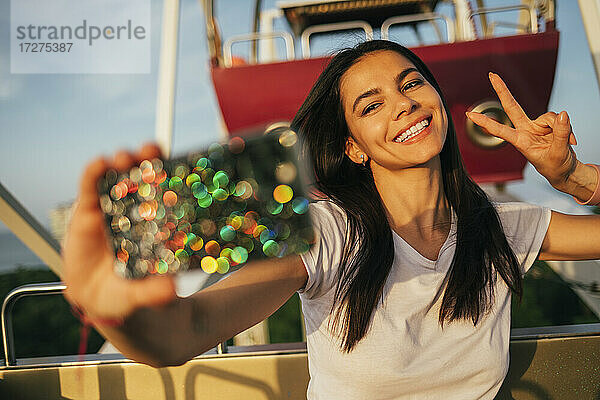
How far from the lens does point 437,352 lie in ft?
2.20

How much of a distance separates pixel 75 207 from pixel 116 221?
21mm

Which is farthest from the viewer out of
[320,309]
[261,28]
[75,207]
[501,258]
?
[261,28]

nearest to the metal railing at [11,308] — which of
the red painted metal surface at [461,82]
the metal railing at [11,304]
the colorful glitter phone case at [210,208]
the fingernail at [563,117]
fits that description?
the metal railing at [11,304]

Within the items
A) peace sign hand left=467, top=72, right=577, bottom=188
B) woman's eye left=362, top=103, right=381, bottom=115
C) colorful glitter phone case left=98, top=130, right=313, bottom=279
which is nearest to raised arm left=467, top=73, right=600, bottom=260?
peace sign hand left=467, top=72, right=577, bottom=188

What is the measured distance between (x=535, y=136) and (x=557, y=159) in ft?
0.12

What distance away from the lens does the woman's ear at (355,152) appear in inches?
29.5

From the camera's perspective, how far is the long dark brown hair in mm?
658

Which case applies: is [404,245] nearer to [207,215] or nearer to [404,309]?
[404,309]

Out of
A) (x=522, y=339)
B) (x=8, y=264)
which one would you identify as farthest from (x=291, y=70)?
(x=8, y=264)

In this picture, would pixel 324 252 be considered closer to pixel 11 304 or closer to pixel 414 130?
pixel 414 130

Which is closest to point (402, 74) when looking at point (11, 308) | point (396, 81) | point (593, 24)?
point (396, 81)

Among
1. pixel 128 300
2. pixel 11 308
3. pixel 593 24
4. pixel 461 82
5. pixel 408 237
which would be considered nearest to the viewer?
pixel 128 300

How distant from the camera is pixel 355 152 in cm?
76

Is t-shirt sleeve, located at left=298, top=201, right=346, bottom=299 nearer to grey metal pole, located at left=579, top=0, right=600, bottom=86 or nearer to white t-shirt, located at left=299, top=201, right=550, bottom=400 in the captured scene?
white t-shirt, located at left=299, top=201, right=550, bottom=400
